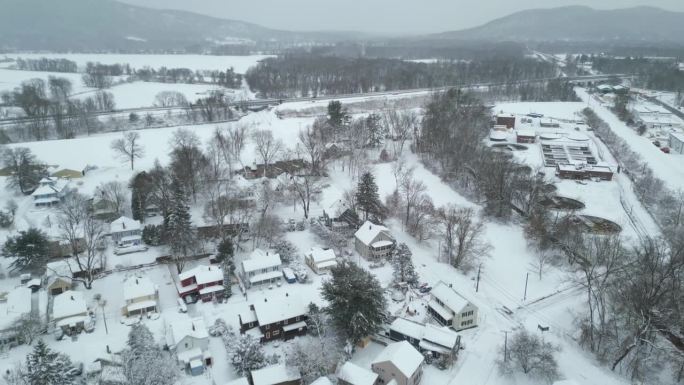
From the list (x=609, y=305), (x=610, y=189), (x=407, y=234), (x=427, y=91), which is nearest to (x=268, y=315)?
(x=407, y=234)

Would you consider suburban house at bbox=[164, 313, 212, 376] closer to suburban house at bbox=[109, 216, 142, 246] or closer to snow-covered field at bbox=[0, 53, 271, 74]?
suburban house at bbox=[109, 216, 142, 246]

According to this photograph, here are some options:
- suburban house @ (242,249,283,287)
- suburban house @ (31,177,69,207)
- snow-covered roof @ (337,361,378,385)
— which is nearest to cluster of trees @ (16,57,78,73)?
suburban house @ (31,177,69,207)

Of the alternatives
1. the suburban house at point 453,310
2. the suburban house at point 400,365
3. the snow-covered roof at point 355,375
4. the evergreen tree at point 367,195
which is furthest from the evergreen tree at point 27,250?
the suburban house at point 453,310

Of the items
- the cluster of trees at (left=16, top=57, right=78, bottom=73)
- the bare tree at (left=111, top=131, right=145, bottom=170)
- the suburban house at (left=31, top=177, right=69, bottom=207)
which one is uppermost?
the cluster of trees at (left=16, top=57, right=78, bottom=73)

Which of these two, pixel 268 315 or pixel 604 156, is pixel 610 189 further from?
pixel 268 315

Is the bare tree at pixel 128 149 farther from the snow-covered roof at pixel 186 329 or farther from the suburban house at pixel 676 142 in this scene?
the suburban house at pixel 676 142


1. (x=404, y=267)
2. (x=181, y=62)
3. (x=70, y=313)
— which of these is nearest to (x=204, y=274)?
A: (x=70, y=313)
